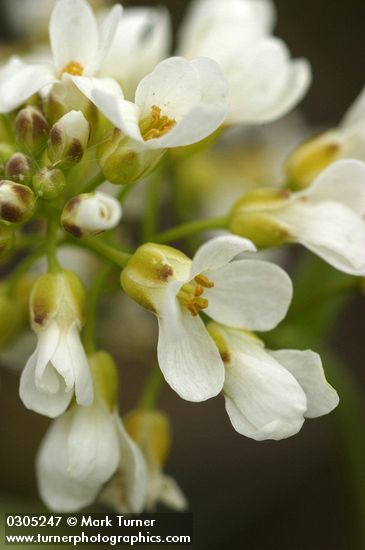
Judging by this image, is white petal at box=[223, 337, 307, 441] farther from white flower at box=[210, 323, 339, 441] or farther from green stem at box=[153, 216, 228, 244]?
green stem at box=[153, 216, 228, 244]

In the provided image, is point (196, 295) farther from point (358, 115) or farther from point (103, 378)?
point (358, 115)

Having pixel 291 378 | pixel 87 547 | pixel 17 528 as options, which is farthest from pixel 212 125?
pixel 87 547

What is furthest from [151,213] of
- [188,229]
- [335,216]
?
[335,216]

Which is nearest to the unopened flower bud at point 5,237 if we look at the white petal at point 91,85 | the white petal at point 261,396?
the white petal at point 91,85

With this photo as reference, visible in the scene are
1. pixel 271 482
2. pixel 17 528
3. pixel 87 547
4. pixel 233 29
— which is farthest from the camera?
pixel 271 482

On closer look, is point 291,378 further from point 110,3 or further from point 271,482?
point 271,482

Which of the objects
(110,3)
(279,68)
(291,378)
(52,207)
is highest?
(110,3)
